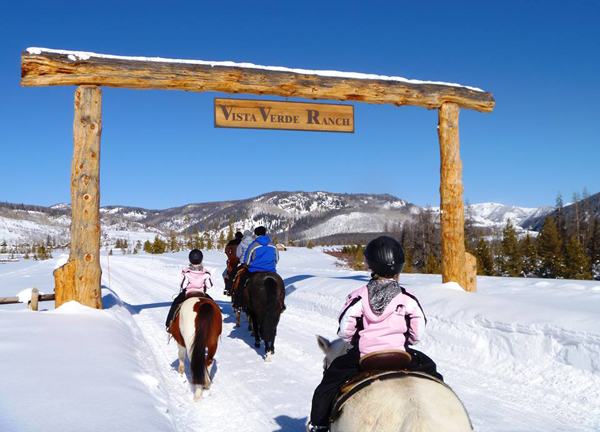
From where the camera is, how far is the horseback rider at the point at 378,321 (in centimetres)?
320

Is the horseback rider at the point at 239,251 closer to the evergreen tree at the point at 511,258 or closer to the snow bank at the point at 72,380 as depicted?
the snow bank at the point at 72,380

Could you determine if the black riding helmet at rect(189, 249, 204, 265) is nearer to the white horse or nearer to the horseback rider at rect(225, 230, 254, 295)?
the horseback rider at rect(225, 230, 254, 295)

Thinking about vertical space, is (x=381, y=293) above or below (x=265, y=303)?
above

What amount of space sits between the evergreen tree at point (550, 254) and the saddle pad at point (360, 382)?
5450cm

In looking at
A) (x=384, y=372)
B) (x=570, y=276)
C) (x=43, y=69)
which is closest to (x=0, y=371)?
(x=384, y=372)

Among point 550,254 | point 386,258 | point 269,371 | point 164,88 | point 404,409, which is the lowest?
point 269,371

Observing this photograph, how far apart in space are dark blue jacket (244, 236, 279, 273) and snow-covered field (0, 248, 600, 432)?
5.67 feet

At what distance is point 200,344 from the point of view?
6227 mm

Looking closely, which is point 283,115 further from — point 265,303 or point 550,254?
point 550,254

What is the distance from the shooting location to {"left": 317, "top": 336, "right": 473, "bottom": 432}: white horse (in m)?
2.50

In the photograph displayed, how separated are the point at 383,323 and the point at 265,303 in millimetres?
5757

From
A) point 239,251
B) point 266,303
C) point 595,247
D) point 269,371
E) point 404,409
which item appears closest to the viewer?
point 404,409

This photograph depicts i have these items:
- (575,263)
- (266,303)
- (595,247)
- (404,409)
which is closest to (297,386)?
(266,303)

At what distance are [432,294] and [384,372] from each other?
7696 mm
